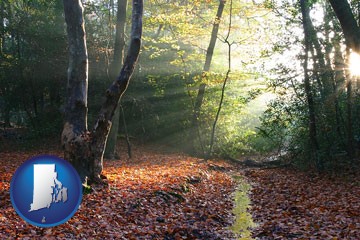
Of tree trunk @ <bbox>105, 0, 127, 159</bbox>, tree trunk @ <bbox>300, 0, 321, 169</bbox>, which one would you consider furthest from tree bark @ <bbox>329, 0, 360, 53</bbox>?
tree trunk @ <bbox>105, 0, 127, 159</bbox>

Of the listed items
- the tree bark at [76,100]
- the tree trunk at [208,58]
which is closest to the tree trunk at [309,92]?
the tree trunk at [208,58]

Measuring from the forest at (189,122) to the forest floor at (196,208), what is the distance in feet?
0.13

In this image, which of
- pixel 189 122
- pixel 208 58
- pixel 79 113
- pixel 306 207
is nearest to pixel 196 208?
pixel 306 207

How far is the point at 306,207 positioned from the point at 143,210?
13.9 ft

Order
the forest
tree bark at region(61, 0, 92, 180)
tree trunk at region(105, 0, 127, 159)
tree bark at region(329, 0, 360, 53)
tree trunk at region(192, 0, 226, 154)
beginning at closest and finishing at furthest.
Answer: tree bark at region(329, 0, 360, 53), the forest, tree bark at region(61, 0, 92, 180), tree trunk at region(105, 0, 127, 159), tree trunk at region(192, 0, 226, 154)

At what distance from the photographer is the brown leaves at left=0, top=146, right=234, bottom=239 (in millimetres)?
5785

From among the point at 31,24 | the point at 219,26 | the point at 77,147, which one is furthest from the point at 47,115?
the point at 77,147

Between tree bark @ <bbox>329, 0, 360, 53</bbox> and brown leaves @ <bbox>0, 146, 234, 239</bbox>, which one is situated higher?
tree bark @ <bbox>329, 0, 360, 53</bbox>

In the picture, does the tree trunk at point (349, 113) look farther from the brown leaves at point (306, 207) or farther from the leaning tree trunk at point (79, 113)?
the leaning tree trunk at point (79, 113)

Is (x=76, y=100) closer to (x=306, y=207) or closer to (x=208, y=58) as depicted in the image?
(x=306, y=207)

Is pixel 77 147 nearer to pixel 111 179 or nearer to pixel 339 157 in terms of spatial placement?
pixel 111 179

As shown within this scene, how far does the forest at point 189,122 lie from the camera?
7164 millimetres

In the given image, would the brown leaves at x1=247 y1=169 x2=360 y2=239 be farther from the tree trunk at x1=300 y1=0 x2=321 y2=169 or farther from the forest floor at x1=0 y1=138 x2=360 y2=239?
the tree trunk at x1=300 y1=0 x2=321 y2=169

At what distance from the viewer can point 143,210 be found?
7473 millimetres
